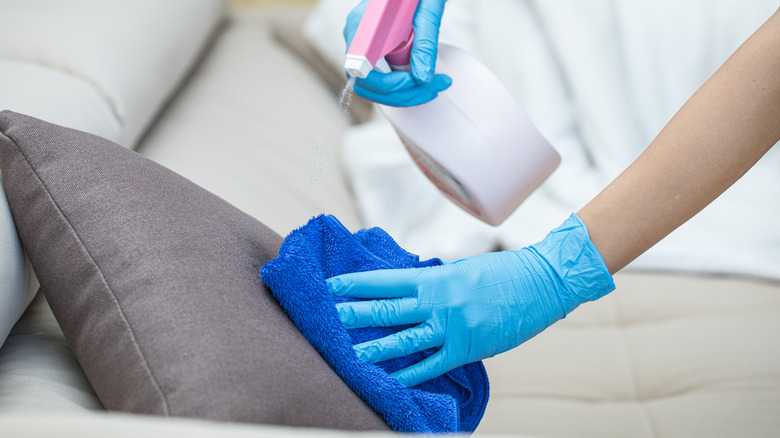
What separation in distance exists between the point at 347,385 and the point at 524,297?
0.27 metres

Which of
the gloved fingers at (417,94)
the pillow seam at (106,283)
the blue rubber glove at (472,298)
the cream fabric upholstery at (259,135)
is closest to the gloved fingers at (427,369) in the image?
the blue rubber glove at (472,298)

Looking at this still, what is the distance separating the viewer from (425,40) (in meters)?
0.88

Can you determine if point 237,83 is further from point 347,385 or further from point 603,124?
point 347,385

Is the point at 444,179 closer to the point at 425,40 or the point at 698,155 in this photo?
the point at 425,40

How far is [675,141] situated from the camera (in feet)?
2.56

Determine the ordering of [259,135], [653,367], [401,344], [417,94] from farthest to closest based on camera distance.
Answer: [259,135] → [653,367] → [417,94] → [401,344]

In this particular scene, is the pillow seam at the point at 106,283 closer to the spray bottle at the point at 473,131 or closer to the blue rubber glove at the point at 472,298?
the blue rubber glove at the point at 472,298

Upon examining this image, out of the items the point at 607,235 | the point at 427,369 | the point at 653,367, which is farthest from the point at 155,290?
the point at 653,367

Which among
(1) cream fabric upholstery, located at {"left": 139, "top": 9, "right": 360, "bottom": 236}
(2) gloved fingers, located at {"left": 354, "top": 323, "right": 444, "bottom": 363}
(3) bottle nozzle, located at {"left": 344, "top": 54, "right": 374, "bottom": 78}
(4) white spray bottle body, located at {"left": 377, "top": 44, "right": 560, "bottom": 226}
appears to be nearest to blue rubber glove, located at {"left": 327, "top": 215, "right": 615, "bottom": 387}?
(2) gloved fingers, located at {"left": 354, "top": 323, "right": 444, "bottom": 363}

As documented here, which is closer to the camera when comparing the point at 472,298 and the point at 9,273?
the point at 9,273

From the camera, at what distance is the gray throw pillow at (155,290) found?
51cm

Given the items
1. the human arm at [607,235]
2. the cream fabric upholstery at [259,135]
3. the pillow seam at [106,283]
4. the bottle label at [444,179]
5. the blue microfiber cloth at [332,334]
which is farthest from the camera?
the cream fabric upholstery at [259,135]

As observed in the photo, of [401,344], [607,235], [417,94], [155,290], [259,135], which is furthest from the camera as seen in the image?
[259,135]

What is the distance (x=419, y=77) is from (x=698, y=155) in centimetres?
37
